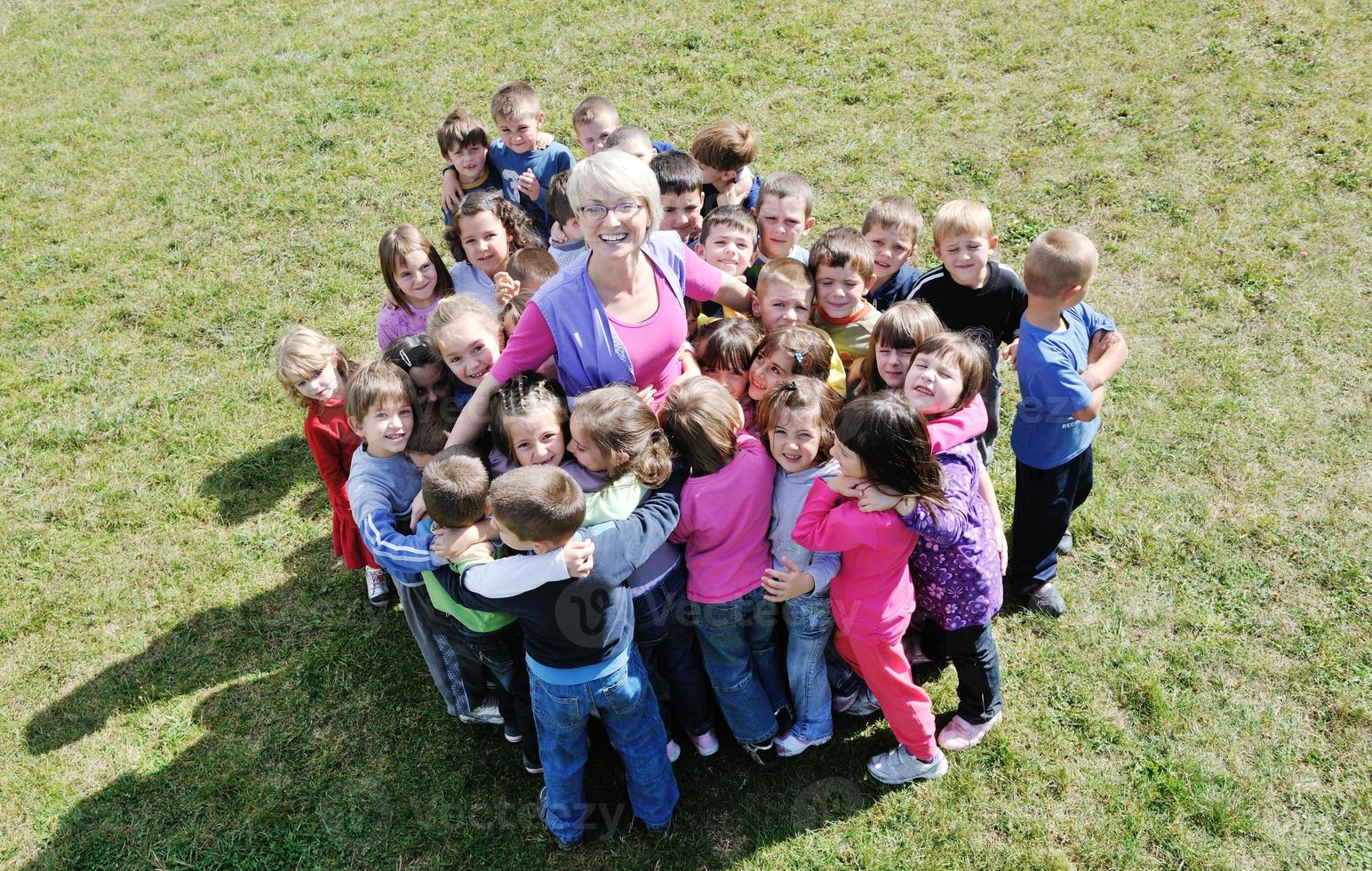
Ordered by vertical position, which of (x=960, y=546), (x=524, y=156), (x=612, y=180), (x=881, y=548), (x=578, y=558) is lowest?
(x=960, y=546)

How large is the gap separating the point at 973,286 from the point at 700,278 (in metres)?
1.54

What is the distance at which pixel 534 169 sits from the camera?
6.27 m

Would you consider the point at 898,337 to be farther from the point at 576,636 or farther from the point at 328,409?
the point at 328,409

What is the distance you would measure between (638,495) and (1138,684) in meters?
2.73

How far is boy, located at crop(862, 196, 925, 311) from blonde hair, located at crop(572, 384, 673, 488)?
73.1 inches

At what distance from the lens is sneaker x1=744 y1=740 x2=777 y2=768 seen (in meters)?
4.14

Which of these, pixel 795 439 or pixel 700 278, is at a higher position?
pixel 700 278

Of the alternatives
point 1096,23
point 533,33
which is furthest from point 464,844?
point 1096,23

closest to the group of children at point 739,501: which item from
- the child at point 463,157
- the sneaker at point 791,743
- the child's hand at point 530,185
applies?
the sneaker at point 791,743

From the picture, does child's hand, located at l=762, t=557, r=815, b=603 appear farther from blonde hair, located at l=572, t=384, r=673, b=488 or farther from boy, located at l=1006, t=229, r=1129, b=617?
boy, located at l=1006, t=229, r=1129, b=617

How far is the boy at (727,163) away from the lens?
558 centimetres

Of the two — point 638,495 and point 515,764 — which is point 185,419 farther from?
point 638,495

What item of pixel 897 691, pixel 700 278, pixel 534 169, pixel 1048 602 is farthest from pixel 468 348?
pixel 1048 602

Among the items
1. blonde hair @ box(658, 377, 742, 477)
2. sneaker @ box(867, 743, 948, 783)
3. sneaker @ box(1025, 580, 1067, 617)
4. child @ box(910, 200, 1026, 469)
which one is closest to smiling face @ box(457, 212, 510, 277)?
blonde hair @ box(658, 377, 742, 477)
